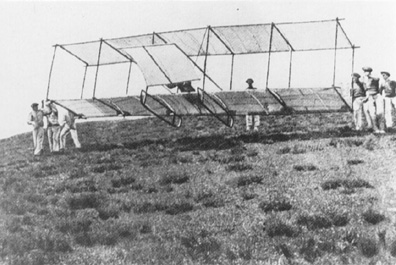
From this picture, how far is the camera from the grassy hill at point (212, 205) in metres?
7.09

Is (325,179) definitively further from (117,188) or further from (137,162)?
(137,162)

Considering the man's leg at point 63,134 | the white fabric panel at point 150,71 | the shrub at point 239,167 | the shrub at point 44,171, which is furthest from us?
the man's leg at point 63,134

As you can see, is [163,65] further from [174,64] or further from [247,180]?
[247,180]

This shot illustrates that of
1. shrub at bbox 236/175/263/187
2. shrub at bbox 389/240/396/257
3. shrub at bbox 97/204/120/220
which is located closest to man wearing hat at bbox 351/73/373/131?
shrub at bbox 236/175/263/187

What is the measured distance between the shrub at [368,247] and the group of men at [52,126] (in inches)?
511

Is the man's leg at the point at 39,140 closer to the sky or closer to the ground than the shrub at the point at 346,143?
closer to the ground

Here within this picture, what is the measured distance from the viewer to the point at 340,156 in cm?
1165

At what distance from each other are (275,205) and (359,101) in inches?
333

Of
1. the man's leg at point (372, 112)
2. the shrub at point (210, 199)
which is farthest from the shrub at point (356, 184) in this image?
the man's leg at point (372, 112)

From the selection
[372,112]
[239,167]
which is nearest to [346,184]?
[239,167]

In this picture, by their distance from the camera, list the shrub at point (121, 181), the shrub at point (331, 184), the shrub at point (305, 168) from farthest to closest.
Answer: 1. the shrub at point (121, 181)
2. the shrub at point (305, 168)
3. the shrub at point (331, 184)

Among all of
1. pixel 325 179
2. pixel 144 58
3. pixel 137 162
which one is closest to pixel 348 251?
pixel 325 179

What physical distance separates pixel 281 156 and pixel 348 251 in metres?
5.68

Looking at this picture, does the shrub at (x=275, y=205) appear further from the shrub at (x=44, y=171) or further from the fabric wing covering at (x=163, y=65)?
the shrub at (x=44, y=171)
